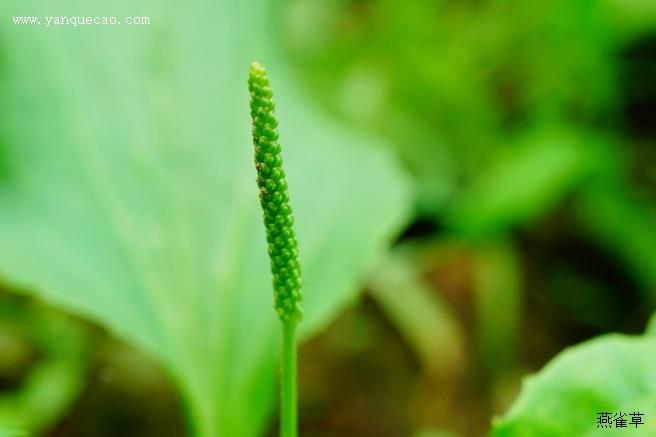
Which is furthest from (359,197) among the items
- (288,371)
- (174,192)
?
(288,371)

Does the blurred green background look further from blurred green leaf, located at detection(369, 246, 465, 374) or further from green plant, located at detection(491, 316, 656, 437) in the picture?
green plant, located at detection(491, 316, 656, 437)

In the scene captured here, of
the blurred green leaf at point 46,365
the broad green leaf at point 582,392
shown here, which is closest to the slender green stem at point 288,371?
the broad green leaf at point 582,392

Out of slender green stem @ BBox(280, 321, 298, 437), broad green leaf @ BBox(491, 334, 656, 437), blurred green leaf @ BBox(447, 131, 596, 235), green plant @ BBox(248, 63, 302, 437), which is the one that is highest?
blurred green leaf @ BBox(447, 131, 596, 235)

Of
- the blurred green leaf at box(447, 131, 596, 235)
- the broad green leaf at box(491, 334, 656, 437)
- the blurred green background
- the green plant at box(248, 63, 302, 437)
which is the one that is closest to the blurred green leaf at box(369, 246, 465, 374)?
the blurred green background

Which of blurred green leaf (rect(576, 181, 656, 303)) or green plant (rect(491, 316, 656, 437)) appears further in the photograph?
blurred green leaf (rect(576, 181, 656, 303))

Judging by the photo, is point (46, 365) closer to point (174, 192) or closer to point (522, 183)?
point (174, 192)

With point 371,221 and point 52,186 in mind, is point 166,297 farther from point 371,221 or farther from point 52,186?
point 371,221

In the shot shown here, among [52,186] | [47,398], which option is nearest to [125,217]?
[52,186]
